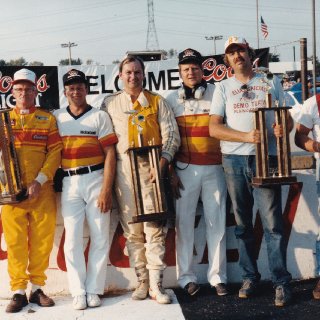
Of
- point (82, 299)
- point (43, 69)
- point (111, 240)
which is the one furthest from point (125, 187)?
point (43, 69)

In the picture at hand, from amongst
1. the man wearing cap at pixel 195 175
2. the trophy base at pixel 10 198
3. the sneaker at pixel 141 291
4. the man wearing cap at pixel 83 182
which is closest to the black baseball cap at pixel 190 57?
the man wearing cap at pixel 195 175

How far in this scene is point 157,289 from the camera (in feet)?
14.7

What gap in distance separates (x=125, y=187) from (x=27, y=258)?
1.07 m

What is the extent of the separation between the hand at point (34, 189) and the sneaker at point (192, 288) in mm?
1636

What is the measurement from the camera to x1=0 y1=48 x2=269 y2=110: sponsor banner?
15570mm

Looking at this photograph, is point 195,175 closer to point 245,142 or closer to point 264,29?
point 245,142

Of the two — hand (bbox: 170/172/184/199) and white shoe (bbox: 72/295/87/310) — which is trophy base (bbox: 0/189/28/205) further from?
hand (bbox: 170/172/184/199)

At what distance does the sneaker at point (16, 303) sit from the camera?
434cm

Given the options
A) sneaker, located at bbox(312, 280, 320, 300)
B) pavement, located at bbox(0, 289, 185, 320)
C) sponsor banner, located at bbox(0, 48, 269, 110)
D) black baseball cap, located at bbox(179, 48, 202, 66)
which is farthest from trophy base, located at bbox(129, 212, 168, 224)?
sponsor banner, located at bbox(0, 48, 269, 110)

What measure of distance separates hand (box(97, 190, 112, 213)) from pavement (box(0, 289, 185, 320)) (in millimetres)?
873

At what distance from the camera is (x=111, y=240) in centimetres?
496

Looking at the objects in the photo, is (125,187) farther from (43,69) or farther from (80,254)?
(43,69)

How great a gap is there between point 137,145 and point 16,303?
174 centimetres

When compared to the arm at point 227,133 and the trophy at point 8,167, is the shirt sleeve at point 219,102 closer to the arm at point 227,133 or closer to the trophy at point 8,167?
the arm at point 227,133
